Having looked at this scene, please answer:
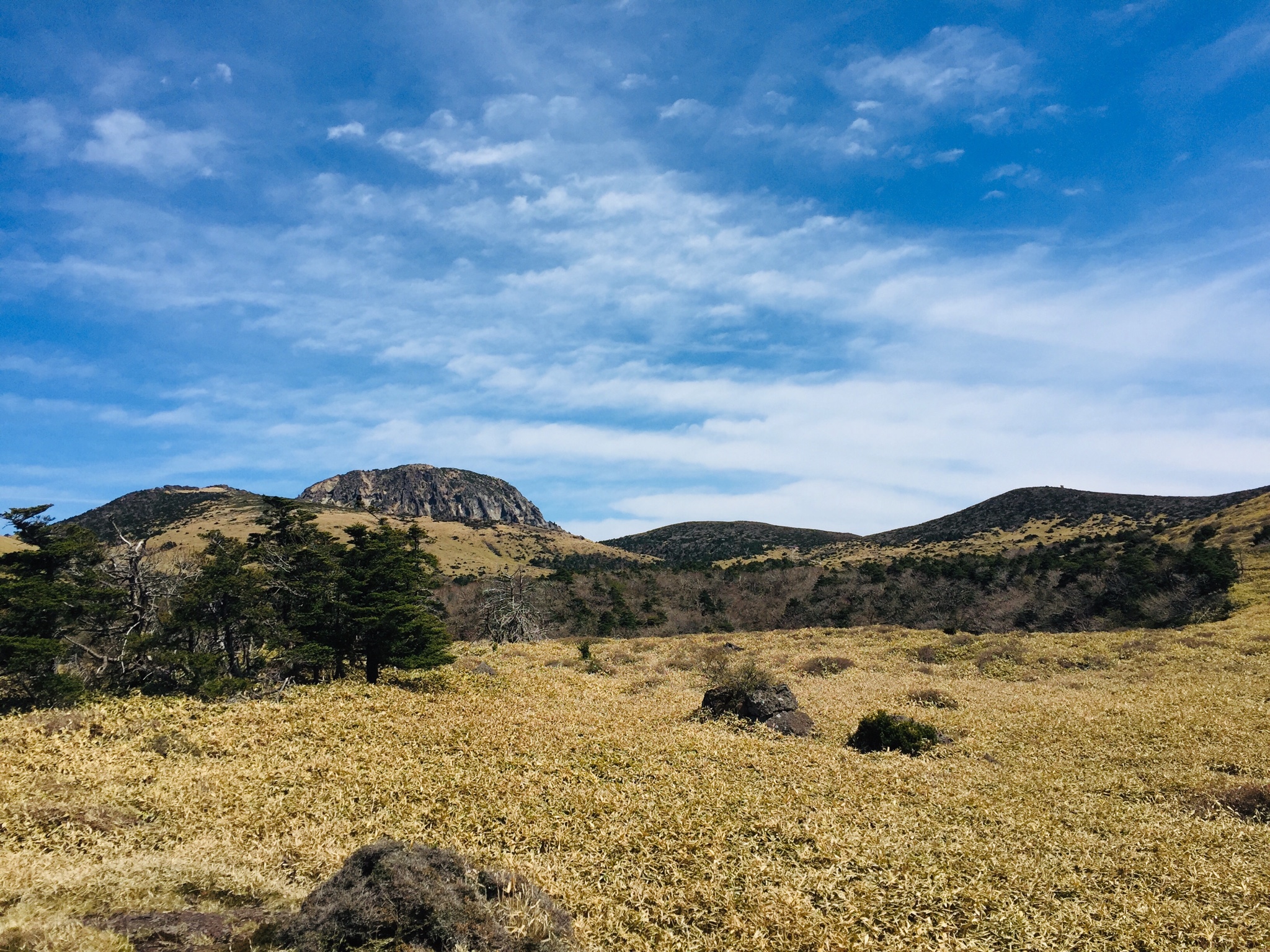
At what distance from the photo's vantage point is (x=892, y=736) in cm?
1939

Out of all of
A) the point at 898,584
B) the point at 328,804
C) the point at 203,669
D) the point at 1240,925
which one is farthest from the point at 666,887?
the point at 898,584

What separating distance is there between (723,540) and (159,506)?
486 feet

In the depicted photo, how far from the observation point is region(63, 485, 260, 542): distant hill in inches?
5468

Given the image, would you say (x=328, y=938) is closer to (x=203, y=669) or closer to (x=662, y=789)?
(x=662, y=789)

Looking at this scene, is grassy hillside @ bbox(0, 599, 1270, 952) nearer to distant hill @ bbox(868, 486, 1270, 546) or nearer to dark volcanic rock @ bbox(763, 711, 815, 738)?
dark volcanic rock @ bbox(763, 711, 815, 738)

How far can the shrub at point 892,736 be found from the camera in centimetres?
1914

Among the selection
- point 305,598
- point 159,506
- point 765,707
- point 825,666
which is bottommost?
point 825,666

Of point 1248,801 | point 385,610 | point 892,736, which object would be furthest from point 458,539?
point 1248,801

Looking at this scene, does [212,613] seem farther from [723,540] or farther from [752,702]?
[723,540]

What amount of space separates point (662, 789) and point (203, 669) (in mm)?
17132

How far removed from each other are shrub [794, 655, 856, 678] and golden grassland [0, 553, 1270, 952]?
1103 cm

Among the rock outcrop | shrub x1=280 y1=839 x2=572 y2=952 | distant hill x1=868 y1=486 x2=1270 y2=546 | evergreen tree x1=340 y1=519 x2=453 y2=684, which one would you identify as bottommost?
the rock outcrop

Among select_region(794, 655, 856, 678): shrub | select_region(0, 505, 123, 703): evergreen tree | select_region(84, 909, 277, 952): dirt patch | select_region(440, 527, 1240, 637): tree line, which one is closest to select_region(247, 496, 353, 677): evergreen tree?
select_region(0, 505, 123, 703): evergreen tree

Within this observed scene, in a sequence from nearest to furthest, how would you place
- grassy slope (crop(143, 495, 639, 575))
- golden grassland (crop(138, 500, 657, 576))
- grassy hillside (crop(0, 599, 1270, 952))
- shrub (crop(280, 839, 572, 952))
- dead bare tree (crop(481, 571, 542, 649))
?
shrub (crop(280, 839, 572, 952)), grassy hillside (crop(0, 599, 1270, 952)), dead bare tree (crop(481, 571, 542, 649)), golden grassland (crop(138, 500, 657, 576)), grassy slope (crop(143, 495, 639, 575))
